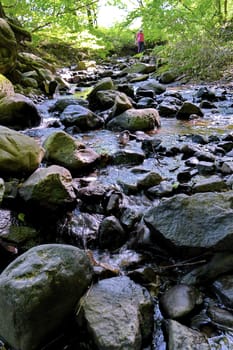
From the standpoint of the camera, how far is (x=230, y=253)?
2.01 meters

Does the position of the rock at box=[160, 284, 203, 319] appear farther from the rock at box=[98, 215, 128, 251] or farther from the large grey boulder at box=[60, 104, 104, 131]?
the large grey boulder at box=[60, 104, 104, 131]

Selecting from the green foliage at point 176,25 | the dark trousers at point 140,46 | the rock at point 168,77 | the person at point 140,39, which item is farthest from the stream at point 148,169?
the dark trousers at point 140,46

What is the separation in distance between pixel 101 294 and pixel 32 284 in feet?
1.40

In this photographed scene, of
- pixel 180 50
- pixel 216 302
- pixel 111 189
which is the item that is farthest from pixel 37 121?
pixel 180 50

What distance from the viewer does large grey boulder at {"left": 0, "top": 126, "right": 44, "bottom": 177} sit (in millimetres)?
3006

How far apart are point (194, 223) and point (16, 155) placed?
1.76m

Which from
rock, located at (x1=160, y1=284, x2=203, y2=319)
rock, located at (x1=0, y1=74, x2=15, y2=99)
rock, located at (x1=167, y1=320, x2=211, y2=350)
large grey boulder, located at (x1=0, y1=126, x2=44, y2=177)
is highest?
rock, located at (x1=0, y1=74, x2=15, y2=99)

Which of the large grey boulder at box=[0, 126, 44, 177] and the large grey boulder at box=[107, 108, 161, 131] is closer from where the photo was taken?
the large grey boulder at box=[0, 126, 44, 177]

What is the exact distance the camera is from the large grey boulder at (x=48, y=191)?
106 inches

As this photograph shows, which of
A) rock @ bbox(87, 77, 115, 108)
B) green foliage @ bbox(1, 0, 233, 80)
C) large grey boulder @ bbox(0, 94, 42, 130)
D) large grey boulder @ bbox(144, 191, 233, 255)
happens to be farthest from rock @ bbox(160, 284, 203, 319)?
green foliage @ bbox(1, 0, 233, 80)

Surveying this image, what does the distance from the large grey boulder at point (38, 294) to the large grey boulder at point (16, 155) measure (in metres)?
1.39

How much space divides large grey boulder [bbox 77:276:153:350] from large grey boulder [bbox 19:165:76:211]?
3.17ft

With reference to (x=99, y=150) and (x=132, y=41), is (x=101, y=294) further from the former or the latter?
(x=132, y=41)

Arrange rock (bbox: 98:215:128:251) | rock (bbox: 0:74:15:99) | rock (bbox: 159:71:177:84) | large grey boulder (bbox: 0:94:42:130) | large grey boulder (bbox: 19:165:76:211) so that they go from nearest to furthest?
rock (bbox: 98:215:128:251) → large grey boulder (bbox: 19:165:76:211) → large grey boulder (bbox: 0:94:42:130) → rock (bbox: 0:74:15:99) → rock (bbox: 159:71:177:84)
